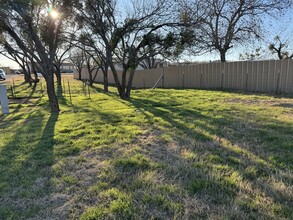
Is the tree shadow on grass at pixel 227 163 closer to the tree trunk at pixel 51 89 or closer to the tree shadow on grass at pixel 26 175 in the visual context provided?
the tree shadow on grass at pixel 26 175

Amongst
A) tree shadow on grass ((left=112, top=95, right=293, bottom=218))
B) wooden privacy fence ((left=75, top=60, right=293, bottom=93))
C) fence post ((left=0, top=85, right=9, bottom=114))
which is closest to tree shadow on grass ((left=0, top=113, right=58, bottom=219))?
tree shadow on grass ((left=112, top=95, right=293, bottom=218))

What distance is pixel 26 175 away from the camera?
2529mm

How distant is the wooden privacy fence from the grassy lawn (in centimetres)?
501

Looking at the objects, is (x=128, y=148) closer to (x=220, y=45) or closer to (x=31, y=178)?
(x=31, y=178)

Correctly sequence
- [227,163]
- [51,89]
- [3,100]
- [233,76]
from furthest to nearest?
[233,76]
[3,100]
[51,89]
[227,163]

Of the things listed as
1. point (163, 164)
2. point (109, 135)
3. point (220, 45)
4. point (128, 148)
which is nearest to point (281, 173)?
point (163, 164)

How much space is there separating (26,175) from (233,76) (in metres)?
10.3

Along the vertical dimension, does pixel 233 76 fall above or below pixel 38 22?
below

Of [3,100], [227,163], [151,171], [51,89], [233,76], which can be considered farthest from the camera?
[233,76]

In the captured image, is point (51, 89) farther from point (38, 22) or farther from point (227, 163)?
point (227, 163)

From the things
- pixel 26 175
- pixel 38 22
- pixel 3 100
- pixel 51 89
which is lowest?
pixel 26 175

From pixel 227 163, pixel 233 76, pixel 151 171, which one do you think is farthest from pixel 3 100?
pixel 233 76

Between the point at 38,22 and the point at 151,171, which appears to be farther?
the point at 38,22

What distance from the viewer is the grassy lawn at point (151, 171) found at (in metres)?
1.88
